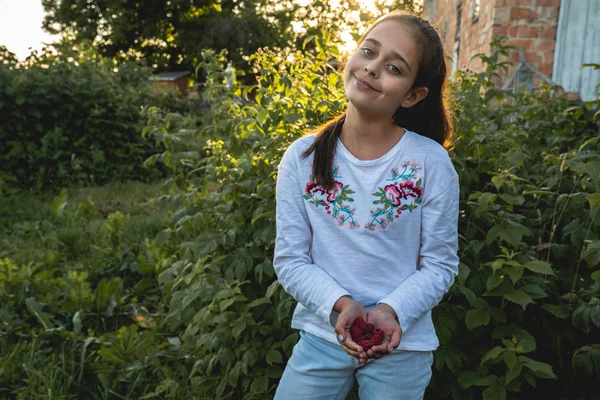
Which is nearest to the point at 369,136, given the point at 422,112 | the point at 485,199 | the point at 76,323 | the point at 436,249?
the point at 422,112

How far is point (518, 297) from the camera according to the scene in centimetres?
223

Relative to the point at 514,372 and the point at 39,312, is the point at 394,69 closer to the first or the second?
the point at 514,372

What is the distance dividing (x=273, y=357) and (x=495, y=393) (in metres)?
0.87

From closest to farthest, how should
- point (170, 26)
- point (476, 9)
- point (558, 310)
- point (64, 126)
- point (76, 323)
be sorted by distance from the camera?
point (558, 310) < point (76, 323) < point (64, 126) < point (476, 9) < point (170, 26)

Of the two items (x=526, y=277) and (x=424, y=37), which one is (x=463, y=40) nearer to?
(x=526, y=277)

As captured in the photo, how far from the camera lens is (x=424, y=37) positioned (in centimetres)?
168

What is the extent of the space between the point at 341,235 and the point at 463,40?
→ 8.02 metres

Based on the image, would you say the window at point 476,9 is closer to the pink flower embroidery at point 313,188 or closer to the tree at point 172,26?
the pink flower embroidery at point 313,188

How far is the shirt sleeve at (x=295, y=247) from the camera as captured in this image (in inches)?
62.4

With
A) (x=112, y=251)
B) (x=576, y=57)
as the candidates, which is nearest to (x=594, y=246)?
(x=112, y=251)

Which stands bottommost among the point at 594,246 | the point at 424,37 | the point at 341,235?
the point at 594,246

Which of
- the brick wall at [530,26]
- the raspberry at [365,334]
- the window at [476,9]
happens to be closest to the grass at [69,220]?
the raspberry at [365,334]

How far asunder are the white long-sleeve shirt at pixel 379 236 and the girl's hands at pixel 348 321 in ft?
0.10

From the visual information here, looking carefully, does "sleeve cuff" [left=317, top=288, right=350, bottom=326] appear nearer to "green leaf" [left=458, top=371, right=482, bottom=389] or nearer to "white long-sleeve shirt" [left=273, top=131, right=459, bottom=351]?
"white long-sleeve shirt" [left=273, top=131, right=459, bottom=351]
